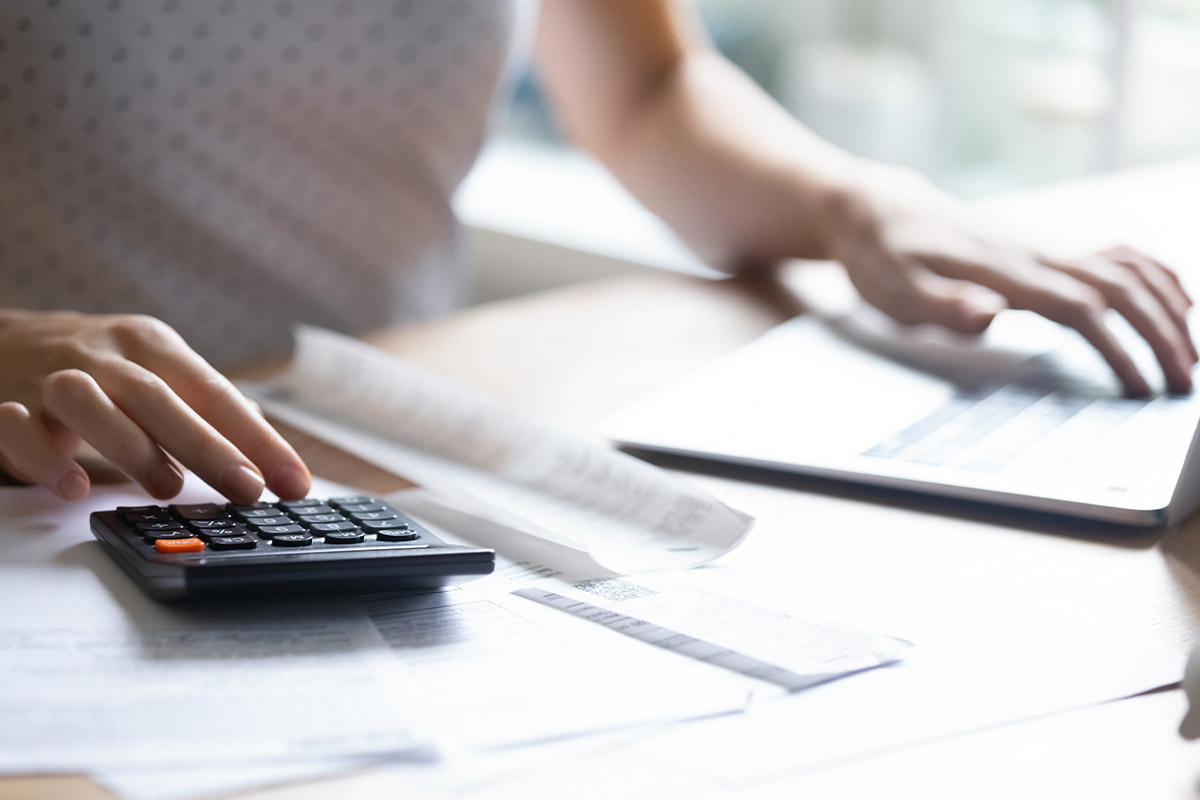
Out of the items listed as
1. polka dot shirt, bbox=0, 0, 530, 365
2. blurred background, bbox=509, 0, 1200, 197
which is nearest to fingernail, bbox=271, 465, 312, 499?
polka dot shirt, bbox=0, 0, 530, 365

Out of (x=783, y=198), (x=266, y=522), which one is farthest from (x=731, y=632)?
(x=783, y=198)

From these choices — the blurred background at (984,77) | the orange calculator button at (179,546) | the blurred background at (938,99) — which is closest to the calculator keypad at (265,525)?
the orange calculator button at (179,546)

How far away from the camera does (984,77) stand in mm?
1996

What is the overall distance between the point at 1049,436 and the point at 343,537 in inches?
13.1

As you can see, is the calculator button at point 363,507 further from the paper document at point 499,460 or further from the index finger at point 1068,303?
the index finger at point 1068,303

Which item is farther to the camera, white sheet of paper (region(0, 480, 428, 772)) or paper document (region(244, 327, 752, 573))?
paper document (region(244, 327, 752, 573))

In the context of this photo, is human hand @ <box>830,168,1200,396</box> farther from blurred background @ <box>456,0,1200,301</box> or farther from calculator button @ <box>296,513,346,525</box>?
blurred background @ <box>456,0,1200,301</box>

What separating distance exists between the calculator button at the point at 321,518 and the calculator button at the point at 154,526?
4 centimetres

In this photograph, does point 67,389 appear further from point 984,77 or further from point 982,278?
point 984,77

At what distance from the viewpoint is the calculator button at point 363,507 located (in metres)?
0.44

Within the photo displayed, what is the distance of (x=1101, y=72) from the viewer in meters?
1.76

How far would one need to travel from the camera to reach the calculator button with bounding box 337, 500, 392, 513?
1.45 ft

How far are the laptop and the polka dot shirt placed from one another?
316 millimetres

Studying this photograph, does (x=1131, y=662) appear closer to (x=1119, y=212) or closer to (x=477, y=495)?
(x=477, y=495)
